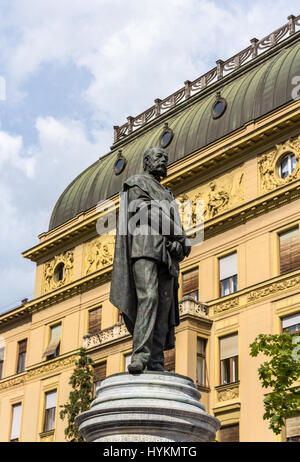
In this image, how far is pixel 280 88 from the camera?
36469 millimetres

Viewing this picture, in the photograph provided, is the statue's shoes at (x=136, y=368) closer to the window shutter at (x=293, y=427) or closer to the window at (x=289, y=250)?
the window shutter at (x=293, y=427)

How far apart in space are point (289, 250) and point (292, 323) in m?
2.98

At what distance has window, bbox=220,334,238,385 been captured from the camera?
1340 inches

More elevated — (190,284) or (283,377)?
(190,284)

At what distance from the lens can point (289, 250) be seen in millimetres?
33375

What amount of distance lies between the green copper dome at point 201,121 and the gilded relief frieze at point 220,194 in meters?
2.18

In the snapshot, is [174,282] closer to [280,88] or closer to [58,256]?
[280,88]

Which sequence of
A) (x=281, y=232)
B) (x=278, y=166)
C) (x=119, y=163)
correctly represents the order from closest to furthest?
(x=281, y=232) → (x=278, y=166) → (x=119, y=163)

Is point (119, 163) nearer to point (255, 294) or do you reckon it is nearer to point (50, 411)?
point (50, 411)

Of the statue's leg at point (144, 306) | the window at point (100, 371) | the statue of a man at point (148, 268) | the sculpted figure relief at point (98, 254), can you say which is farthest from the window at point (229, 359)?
the statue's leg at point (144, 306)

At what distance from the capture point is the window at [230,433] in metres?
32.6

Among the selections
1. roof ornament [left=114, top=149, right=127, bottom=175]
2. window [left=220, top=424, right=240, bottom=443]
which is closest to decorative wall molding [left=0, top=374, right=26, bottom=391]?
roof ornament [left=114, top=149, right=127, bottom=175]

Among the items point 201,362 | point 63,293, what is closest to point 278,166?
point 201,362
